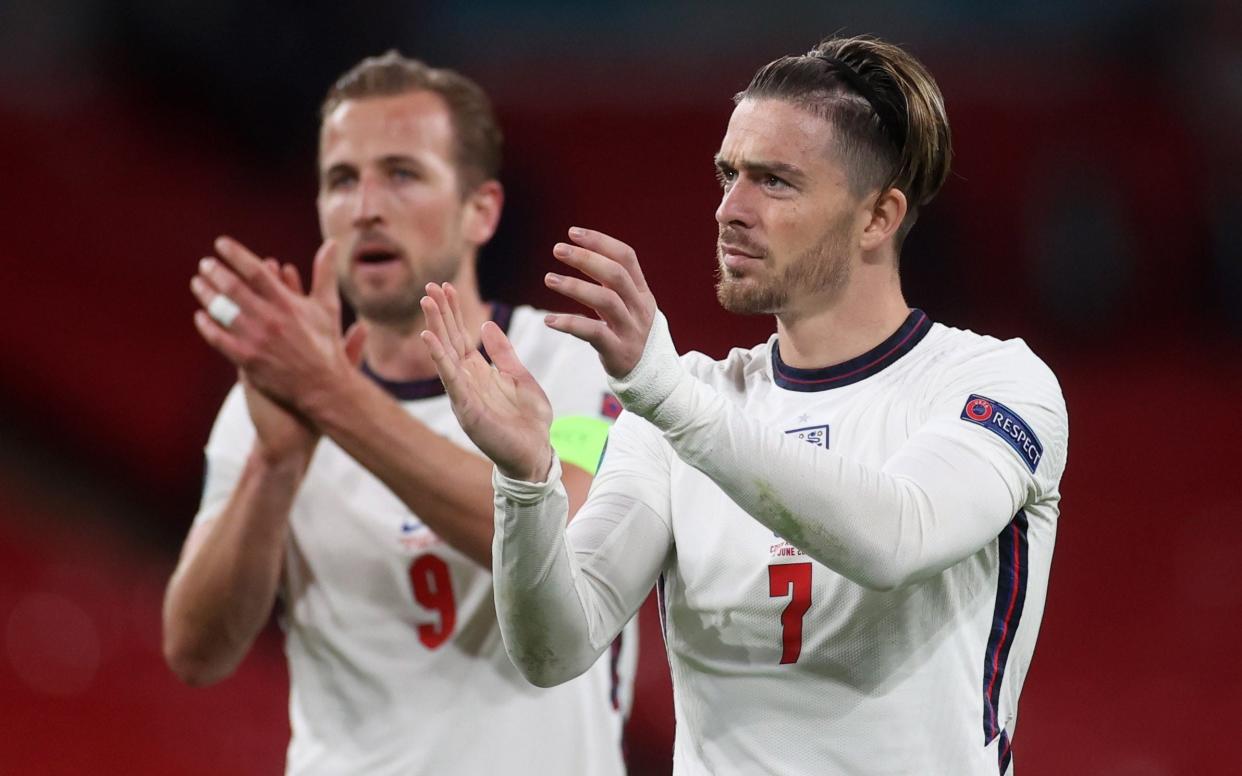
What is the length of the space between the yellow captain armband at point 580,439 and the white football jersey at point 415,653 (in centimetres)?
3

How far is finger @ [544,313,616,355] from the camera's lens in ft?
5.54

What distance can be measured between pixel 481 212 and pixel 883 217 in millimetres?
1327

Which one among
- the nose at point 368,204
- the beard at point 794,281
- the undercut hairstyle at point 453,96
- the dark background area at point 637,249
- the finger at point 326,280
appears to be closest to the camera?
the beard at point 794,281

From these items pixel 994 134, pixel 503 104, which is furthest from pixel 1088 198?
pixel 503 104

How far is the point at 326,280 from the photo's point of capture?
108 inches

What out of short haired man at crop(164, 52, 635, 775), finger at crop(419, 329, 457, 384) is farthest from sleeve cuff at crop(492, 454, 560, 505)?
short haired man at crop(164, 52, 635, 775)

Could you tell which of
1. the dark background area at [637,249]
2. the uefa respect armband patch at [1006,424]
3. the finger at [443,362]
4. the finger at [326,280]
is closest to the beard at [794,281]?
the uefa respect armband patch at [1006,424]

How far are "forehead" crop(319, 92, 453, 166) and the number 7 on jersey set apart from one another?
1.51 metres

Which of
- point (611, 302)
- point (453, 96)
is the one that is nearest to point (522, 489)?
point (611, 302)

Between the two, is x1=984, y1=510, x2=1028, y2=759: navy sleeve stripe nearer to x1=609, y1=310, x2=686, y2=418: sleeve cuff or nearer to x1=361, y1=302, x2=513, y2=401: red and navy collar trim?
x1=609, y1=310, x2=686, y2=418: sleeve cuff

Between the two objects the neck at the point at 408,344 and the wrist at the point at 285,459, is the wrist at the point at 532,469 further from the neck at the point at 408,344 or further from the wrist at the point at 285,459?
the neck at the point at 408,344

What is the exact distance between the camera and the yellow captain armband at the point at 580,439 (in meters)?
2.85

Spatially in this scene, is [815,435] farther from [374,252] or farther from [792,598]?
[374,252]

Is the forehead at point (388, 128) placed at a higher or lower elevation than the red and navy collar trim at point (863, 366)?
higher
